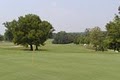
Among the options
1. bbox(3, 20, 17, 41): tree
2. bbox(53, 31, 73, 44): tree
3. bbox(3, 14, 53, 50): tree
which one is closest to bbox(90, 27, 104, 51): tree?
bbox(3, 14, 53, 50): tree

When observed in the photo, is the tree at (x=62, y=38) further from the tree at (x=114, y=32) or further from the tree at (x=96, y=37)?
the tree at (x=114, y=32)

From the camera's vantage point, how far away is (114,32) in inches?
2680

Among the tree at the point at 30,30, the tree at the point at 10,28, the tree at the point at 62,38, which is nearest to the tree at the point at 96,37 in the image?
the tree at the point at 30,30

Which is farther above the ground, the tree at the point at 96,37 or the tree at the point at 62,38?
the tree at the point at 62,38

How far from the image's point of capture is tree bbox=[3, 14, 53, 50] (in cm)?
7831

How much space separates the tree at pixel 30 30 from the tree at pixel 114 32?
17363mm

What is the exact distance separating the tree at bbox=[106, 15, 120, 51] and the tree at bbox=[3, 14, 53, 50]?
17.4 metres

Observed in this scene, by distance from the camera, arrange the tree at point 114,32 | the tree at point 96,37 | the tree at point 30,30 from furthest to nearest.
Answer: the tree at point 96,37
the tree at point 30,30
the tree at point 114,32

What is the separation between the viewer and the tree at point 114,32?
222ft

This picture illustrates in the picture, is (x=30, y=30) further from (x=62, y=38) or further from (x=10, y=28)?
(x=62, y=38)

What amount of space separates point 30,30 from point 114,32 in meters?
22.1

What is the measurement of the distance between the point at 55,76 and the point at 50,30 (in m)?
65.2

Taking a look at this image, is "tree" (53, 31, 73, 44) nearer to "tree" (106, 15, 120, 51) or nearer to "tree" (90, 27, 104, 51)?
"tree" (90, 27, 104, 51)

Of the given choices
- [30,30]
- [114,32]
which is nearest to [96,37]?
[30,30]
